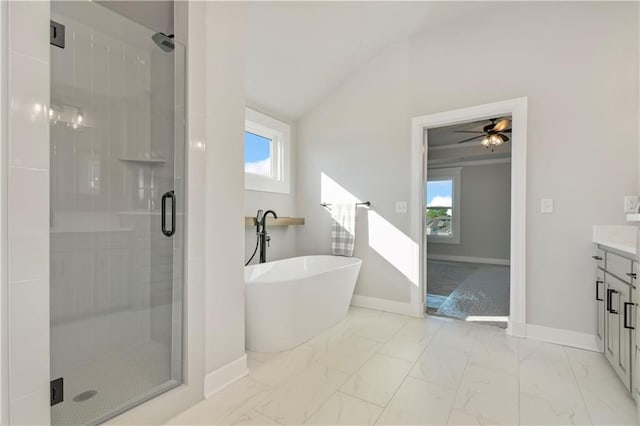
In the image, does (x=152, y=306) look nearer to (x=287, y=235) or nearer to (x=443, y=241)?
(x=287, y=235)

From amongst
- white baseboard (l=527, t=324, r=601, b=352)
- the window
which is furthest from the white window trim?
the window

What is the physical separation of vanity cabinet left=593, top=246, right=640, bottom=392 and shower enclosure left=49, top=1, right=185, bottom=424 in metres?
2.40

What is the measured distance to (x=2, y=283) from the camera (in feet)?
3.32

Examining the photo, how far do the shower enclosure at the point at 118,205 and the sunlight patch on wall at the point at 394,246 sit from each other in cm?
214

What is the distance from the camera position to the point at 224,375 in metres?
1.75

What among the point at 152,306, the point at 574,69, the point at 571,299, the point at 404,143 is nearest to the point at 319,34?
the point at 404,143

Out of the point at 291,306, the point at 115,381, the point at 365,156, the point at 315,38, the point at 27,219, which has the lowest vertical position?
the point at 115,381

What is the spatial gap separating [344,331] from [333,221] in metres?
1.24

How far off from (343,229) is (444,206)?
418 cm

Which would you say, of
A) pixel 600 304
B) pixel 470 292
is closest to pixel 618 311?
pixel 600 304

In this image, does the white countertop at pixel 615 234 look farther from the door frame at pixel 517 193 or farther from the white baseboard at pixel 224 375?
the white baseboard at pixel 224 375

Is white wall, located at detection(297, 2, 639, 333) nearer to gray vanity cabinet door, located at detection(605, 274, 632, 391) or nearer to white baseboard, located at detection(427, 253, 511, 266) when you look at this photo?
gray vanity cabinet door, located at detection(605, 274, 632, 391)

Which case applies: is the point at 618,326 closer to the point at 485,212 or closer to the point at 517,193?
the point at 517,193

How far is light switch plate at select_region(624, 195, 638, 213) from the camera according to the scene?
7.00ft
